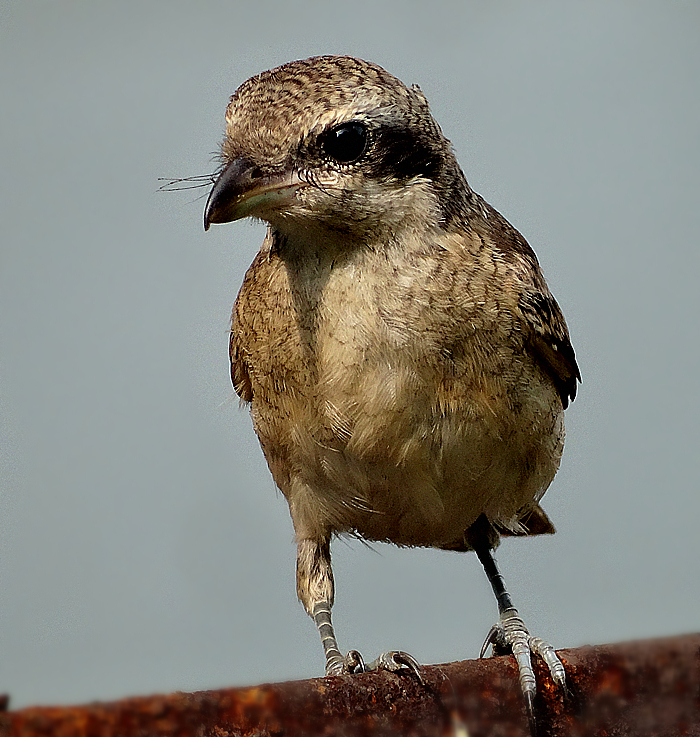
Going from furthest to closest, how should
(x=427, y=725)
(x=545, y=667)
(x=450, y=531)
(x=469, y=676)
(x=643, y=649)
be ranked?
(x=450, y=531)
(x=545, y=667)
(x=643, y=649)
(x=469, y=676)
(x=427, y=725)

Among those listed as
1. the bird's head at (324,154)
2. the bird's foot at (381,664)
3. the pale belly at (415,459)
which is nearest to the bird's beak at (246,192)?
the bird's head at (324,154)

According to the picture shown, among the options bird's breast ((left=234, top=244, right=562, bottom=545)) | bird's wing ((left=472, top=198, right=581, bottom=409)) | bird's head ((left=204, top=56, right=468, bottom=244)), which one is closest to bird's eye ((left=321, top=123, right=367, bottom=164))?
bird's head ((left=204, top=56, right=468, bottom=244))

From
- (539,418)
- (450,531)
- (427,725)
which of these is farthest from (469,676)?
(450,531)

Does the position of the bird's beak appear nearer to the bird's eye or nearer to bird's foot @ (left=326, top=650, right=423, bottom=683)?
the bird's eye

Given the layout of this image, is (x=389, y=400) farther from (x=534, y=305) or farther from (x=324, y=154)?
(x=324, y=154)

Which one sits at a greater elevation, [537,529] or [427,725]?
[537,529]

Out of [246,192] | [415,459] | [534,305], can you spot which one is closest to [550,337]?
[534,305]

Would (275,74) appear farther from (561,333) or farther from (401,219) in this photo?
(561,333)
